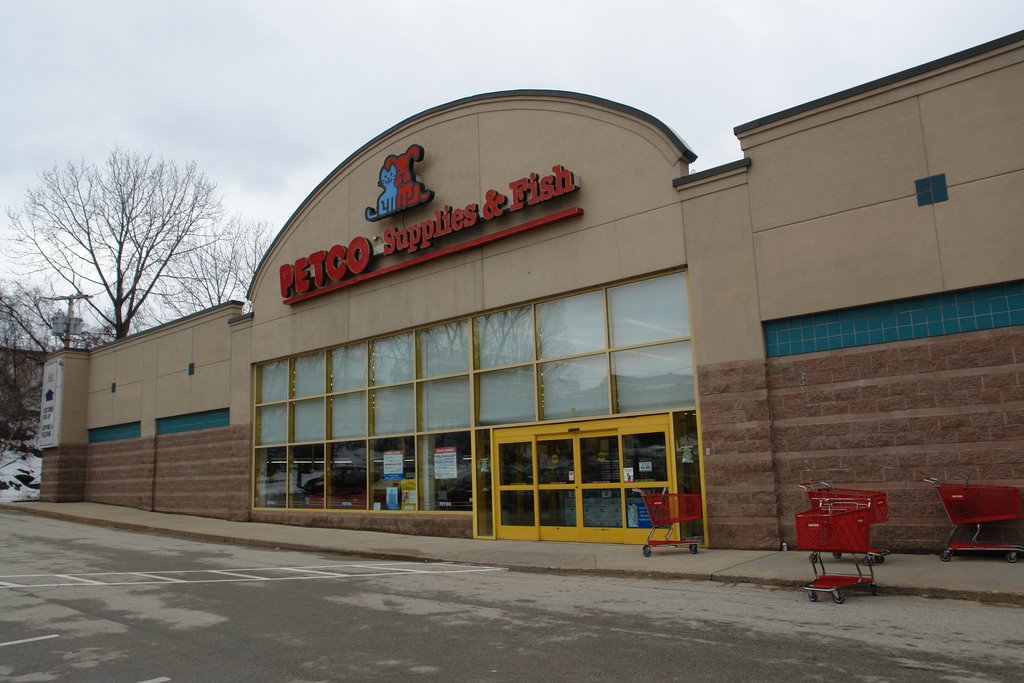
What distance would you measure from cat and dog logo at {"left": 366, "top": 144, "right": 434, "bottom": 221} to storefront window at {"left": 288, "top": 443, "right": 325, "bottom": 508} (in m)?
6.71

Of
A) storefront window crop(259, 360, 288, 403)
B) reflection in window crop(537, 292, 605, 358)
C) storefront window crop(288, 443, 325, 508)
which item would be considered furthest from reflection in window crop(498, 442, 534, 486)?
storefront window crop(259, 360, 288, 403)

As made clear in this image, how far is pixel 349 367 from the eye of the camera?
20.4m

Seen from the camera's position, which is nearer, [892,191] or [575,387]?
[892,191]

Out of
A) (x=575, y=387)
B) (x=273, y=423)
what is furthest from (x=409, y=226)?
(x=273, y=423)

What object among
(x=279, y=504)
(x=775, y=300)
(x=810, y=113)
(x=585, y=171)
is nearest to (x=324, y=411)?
(x=279, y=504)

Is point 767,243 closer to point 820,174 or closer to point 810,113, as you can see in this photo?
point 820,174

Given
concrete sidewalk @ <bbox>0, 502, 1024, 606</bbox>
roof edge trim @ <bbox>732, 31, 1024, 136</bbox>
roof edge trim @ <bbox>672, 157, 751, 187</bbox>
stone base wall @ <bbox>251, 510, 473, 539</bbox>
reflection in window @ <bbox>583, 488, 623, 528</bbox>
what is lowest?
concrete sidewalk @ <bbox>0, 502, 1024, 606</bbox>

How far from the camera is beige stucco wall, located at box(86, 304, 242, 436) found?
2425 centimetres

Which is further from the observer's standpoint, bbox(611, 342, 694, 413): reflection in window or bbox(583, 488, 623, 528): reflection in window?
bbox(583, 488, 623, 528): reflection in window

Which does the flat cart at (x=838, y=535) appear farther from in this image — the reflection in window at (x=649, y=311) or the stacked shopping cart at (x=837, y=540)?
the reflection in window at (x=649, y=311)

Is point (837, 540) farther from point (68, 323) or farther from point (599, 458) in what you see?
point (68, 323)

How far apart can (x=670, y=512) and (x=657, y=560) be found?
3.28 ft

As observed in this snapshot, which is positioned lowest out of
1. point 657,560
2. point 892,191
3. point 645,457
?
point 657,560

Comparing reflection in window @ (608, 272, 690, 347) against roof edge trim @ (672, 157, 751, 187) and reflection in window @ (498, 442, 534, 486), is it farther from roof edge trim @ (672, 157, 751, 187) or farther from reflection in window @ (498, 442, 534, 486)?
reflection in window @ (498, 442, 534, 486)
